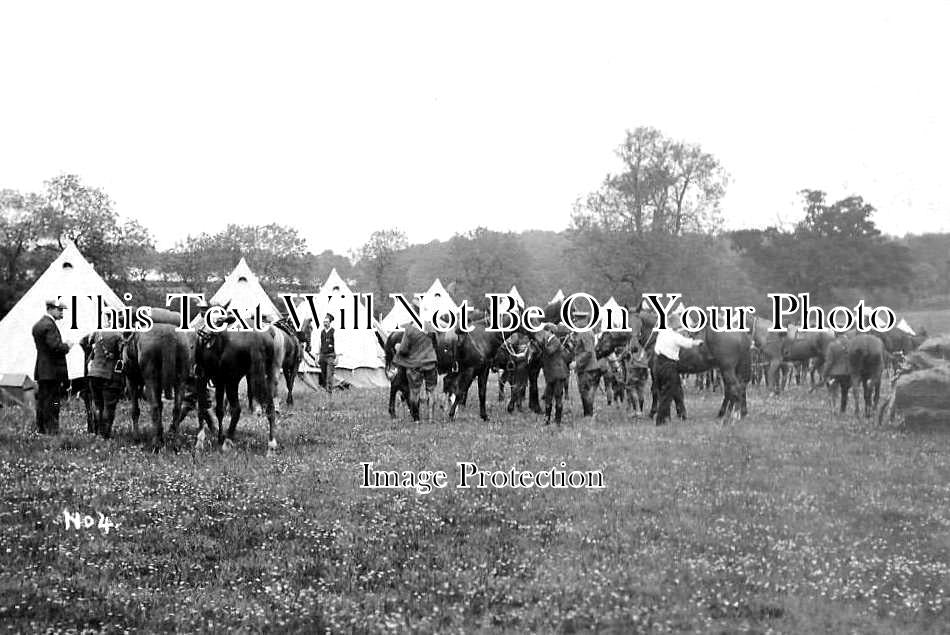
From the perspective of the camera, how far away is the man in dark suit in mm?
11455

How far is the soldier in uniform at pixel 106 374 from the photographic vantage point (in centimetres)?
1139

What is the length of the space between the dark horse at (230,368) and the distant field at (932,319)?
365 inches

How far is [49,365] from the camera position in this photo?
11.5m

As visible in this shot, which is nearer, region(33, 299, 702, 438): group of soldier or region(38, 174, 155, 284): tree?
region(33, 299, 702, 438): group of soldier

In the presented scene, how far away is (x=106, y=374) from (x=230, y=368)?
188 cm

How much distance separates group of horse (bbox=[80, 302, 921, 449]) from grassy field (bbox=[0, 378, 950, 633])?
3.46ft

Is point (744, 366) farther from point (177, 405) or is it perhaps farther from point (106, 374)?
point (106, 374)

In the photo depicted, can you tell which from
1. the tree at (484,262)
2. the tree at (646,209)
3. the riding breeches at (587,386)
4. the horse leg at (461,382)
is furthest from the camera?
the tree at (484,262)

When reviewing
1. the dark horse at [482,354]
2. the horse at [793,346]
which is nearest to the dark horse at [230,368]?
the dark horse at [482,354]

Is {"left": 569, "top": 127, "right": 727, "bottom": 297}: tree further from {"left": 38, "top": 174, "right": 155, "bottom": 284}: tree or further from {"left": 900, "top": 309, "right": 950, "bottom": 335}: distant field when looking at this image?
{"left": 38, "top": 174, "right": 155, "bottom": 284}: tree

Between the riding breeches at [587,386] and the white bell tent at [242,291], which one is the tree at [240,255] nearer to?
the white bell tent at [242,291]

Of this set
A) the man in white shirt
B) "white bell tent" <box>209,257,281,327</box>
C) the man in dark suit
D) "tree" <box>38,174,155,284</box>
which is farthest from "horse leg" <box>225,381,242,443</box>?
"white bell tent" <box>209,257,281,327</box>

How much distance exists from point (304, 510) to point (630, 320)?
9.27 meters

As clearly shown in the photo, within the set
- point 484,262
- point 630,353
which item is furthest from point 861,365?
point 484,262
